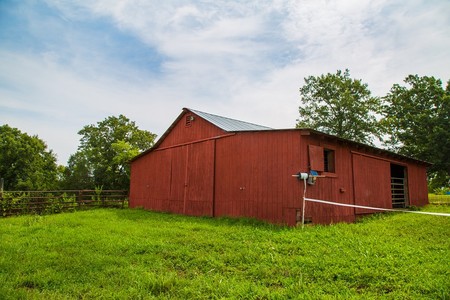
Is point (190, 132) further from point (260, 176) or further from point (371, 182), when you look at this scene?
point (371, 182)

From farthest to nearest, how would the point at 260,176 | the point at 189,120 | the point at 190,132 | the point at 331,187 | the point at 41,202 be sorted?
1. the point at 41,202
2. the point at 189,120
3. the point at 190,132
4. the point at 331,187
5. the point at 260,176

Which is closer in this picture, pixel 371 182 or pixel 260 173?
pixel 260 173

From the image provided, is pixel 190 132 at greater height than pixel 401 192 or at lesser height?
greater

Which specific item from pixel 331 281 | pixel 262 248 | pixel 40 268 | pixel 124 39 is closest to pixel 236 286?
pixel 331 281

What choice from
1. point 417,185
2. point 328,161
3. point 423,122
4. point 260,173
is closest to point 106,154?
point 260,173

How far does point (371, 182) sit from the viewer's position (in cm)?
1223

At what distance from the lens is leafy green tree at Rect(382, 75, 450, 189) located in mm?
22214

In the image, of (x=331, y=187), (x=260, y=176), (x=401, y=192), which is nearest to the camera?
(x=260, y=176)

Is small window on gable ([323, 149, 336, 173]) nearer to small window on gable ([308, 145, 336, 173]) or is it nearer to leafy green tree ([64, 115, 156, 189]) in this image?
small window on gable ([308, 145, 336, 173])

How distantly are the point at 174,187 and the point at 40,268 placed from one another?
28.3 feet

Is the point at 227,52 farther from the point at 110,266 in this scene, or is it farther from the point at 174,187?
the point at 110,266

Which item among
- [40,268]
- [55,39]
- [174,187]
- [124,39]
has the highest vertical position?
[124,39]

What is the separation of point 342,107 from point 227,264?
30.4 meters

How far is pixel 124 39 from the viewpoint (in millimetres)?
8664
